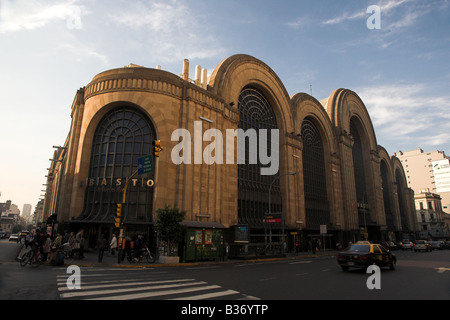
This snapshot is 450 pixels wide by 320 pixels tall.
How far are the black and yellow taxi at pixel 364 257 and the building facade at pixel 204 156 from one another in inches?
482

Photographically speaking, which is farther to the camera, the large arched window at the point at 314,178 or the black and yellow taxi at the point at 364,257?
the large arched window at the point at 314,178

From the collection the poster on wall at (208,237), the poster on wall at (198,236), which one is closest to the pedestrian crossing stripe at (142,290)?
the poster on wall at (198,236)

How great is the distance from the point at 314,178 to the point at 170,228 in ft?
108

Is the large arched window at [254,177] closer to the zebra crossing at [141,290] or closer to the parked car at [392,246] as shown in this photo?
the zebra crossing at [141,290]

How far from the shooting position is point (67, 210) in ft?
95.4

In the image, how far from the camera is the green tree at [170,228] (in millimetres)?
22344

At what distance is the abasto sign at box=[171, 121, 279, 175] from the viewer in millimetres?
29422

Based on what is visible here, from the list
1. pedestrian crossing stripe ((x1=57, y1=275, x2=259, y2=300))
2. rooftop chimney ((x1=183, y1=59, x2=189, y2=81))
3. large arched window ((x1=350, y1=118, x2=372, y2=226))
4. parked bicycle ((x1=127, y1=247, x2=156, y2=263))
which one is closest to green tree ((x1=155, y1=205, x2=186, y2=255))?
parked bicycle ((x1=127, y1=247, x2=156, y2=263))

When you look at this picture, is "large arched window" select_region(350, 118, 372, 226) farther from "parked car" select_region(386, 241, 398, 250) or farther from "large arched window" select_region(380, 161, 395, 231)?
"large arched window" select_region(380, 161, 395, 231)

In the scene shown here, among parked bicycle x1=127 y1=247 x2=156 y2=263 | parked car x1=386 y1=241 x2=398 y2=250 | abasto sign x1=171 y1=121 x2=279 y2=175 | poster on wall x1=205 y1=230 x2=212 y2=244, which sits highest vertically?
abasto sign x1=171 y1=121 x2=279 y2=175

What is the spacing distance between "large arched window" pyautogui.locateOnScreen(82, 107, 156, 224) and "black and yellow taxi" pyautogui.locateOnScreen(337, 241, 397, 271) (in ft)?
57.9

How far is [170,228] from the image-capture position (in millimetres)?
22359

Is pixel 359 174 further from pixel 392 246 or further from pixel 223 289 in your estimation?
pixel 223 289
